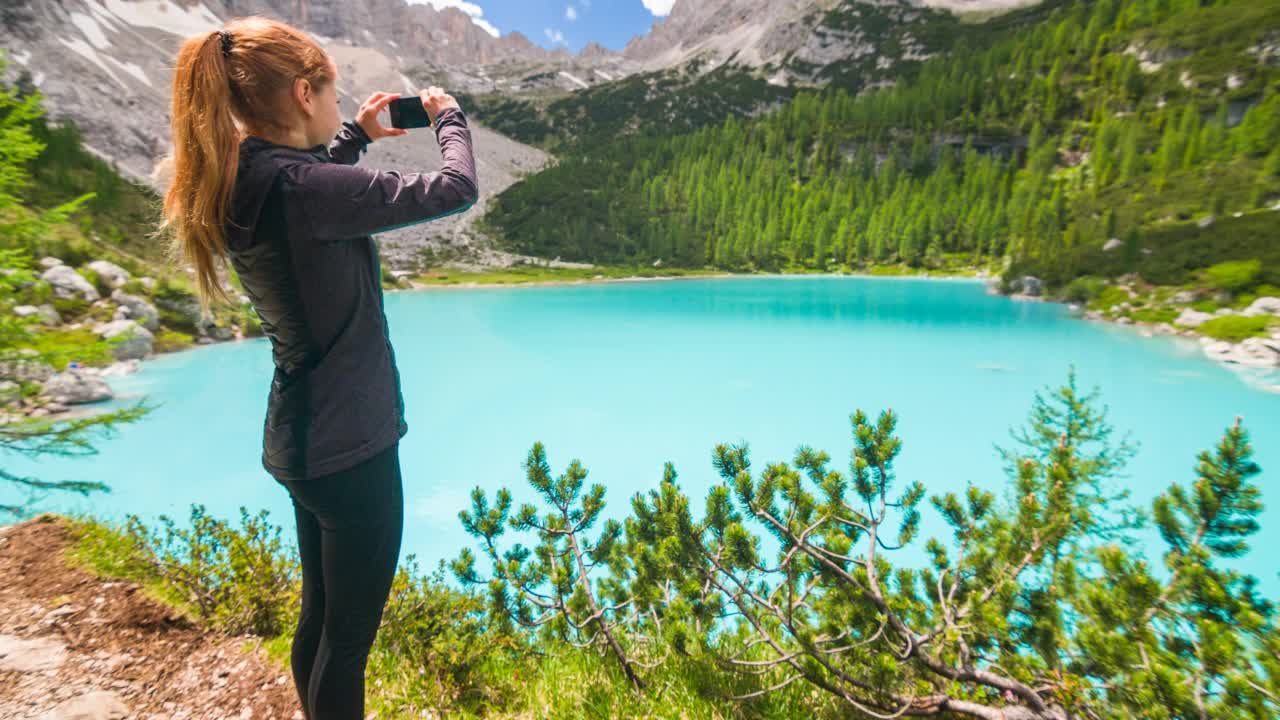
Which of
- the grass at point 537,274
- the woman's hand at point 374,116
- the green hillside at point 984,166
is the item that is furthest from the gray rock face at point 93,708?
the grass at point 537,274

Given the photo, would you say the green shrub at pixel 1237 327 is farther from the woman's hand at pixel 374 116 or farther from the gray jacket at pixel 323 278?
the gray jacket at pixel 323 278

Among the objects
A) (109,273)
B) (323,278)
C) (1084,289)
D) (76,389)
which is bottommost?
(76,389)

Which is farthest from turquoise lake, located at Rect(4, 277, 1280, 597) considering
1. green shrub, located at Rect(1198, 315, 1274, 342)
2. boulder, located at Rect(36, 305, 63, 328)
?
boulder, located at Rect(36, 305, 63, 328)

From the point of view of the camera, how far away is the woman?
105 cm

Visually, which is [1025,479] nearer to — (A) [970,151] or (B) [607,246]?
(B) [607,246]

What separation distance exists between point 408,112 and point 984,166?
8049 centimetres

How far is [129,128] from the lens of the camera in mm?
53906

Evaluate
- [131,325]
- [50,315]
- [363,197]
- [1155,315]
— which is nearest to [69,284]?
[50,315]

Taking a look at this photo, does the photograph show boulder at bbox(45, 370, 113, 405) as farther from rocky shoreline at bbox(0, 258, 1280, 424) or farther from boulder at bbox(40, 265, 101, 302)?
boulder at bbox(40, 265, 101, 302)

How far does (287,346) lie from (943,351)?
19.9 m

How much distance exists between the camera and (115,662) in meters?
2.16

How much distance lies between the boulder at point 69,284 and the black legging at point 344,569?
21.8m

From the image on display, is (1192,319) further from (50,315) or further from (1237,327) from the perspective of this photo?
(50,315)

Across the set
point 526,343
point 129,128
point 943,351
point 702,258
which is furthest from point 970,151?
point 129,128
